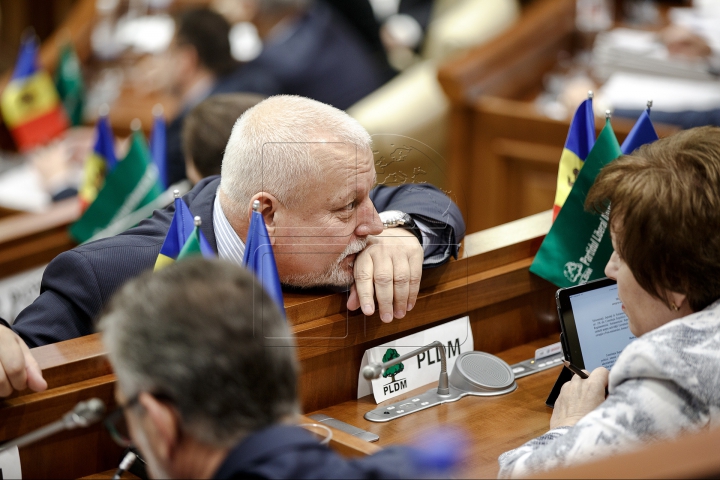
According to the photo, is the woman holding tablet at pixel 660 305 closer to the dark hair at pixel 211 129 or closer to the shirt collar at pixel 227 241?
the shirt collar at pixel 227 241

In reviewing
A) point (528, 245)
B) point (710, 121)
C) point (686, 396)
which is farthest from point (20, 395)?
point (710, 121)

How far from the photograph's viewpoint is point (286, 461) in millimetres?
1102

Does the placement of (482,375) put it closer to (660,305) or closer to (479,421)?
(479,421)

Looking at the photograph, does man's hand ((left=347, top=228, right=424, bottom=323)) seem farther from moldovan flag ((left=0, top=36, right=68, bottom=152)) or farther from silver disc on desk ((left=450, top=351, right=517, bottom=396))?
moldovan flag ((left=0, top=36, right=68, bottom=152))

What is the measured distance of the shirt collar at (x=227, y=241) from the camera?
2.04 metres

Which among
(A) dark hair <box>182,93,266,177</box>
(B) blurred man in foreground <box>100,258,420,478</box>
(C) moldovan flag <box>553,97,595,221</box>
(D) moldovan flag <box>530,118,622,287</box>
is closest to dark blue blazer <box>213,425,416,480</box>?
(B) blurred man in foreground <box>100,258,420,478</box>

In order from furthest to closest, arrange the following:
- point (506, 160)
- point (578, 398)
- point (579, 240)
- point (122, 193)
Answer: point (506, 160), point (122, 193), point (579, 240), point (578, 398)

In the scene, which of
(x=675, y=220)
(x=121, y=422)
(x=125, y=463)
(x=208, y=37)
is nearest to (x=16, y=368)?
(x=125, y=463)

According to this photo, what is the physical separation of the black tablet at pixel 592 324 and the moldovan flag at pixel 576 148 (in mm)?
413

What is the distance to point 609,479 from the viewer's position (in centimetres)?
112

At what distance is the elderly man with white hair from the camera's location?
76.9 inches

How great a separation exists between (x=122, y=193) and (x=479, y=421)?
82.4 inches

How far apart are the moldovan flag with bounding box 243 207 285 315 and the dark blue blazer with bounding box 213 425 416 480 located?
2.21ft

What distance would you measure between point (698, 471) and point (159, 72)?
15.2 feet
